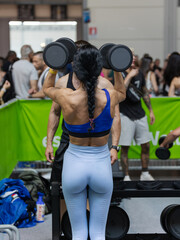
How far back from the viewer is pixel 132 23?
1480 centimetres

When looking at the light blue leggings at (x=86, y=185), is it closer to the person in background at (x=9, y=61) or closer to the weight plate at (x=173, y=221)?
the weight plate at (x=173, y=221)

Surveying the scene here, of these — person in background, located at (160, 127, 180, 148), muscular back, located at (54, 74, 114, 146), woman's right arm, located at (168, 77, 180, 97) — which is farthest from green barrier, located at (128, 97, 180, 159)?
muscular back, located at (54, 74, 114, 146)

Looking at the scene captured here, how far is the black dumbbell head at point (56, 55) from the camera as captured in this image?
3.71 meters

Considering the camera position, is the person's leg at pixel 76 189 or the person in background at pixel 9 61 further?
the person in background at pixel 9 61

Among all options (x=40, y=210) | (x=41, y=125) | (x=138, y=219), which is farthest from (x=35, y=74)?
(x=138, y=219)

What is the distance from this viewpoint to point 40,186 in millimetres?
6199

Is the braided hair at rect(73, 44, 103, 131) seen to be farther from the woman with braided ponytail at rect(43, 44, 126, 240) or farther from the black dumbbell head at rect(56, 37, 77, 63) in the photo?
Result: the black dumbbell head at rect(56, 37, 77, 63)

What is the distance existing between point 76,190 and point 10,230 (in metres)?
0.54

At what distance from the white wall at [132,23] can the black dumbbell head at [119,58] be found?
10849 millimetres

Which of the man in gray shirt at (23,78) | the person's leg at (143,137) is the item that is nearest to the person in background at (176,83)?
the person's leg at (143,137)

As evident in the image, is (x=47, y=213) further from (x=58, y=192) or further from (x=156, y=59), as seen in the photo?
(x=156, y=59)

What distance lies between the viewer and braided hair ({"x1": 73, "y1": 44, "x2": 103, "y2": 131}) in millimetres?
3412

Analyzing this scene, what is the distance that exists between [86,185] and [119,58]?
963 mm

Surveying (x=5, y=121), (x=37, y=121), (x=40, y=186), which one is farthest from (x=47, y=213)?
(x=37, y=121)
